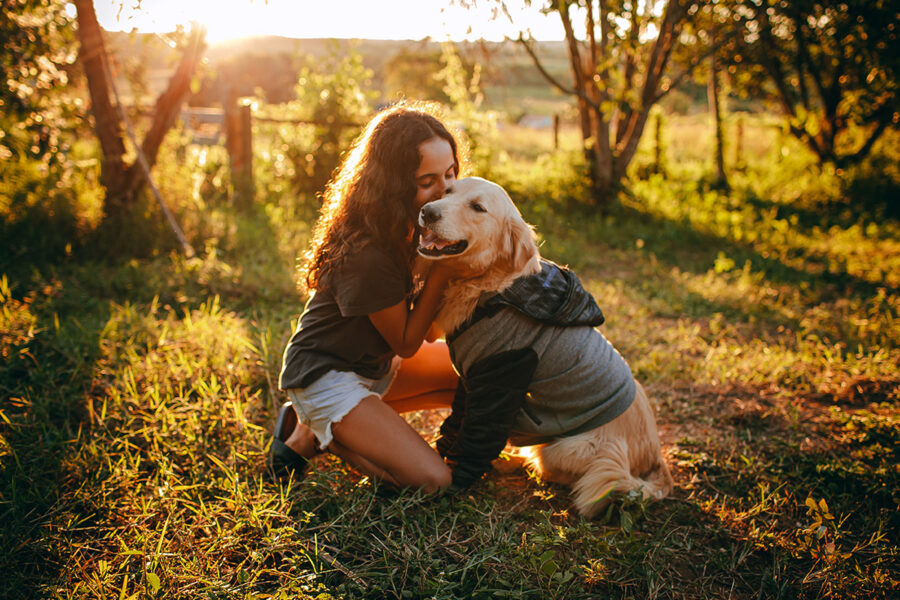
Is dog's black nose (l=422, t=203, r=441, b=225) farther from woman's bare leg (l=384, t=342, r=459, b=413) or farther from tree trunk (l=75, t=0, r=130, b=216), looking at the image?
tree trunk (l=75, t=0, r=130, b=216)

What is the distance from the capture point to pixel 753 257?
574cm

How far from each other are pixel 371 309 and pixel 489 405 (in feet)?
1.96

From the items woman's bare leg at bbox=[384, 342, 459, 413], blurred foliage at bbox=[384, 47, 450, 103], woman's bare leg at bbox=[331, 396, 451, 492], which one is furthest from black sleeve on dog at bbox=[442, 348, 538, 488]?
blurred foliage at bbox=[384, 47, 450, 103]

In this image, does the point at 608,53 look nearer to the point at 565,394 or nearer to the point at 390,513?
the point at 565,394

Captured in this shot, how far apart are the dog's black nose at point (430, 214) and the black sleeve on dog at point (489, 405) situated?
1.90 ft

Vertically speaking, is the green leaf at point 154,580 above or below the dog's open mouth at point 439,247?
below

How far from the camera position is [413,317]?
2258 millimetres

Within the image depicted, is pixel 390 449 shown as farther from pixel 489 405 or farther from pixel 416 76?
pixel 416 76

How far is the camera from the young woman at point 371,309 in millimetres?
2193

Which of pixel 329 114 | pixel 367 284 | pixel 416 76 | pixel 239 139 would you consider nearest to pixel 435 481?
pixel 367 284

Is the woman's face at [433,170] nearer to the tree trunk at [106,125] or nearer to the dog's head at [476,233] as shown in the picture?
the dog's head at [476,233]

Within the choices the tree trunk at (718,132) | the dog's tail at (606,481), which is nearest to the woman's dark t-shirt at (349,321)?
the dog's tail at (606,481)

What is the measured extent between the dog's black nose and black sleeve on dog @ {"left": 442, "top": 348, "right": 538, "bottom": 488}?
0.58m

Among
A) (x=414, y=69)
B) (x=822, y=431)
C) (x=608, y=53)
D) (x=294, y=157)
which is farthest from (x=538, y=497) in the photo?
(x=414, y=69)
